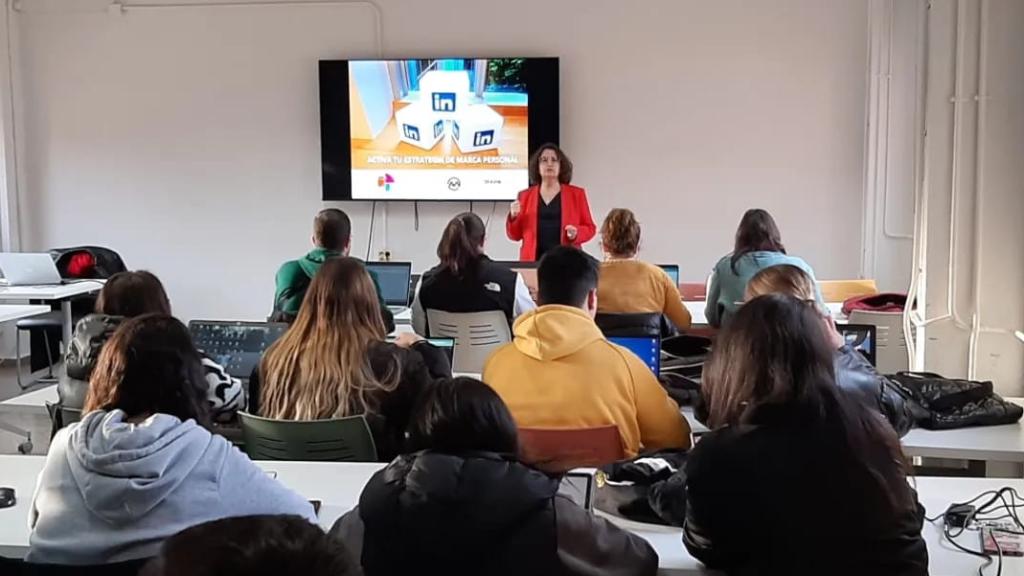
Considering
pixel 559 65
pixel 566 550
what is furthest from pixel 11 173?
pixel 566 550

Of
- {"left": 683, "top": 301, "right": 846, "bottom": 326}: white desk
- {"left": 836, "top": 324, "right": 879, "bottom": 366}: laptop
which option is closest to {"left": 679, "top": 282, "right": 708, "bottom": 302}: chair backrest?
{"left": 683, "top": 301, "right": 846, "bottom": 326}: white desk

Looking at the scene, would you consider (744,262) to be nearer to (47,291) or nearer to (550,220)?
(550,220)

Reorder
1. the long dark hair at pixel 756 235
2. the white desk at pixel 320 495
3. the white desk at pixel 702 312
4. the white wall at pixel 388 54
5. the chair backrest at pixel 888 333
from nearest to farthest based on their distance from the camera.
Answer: the white desk at pixel 320 495, the long dark hair at pixel 756 235, the chair backrest at pixel 888 333, the white desk at pixel 702 312, the white wall at pixel 388 54

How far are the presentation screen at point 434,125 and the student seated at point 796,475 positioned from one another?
5.06 metres

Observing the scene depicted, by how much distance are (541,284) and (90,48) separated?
5.68 m

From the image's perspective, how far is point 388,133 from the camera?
6832mm

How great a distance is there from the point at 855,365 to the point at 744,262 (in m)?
1.70

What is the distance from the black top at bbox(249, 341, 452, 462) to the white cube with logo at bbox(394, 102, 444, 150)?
420cm

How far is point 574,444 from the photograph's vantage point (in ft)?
7.77

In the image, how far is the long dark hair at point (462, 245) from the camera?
4.07 meters

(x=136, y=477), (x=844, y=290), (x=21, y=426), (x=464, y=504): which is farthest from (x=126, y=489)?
(x=844, y=290)

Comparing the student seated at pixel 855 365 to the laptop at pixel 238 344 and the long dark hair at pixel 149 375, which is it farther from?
the laptop at pixel 238 344

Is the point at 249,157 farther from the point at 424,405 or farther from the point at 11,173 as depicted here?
the point at 424,405

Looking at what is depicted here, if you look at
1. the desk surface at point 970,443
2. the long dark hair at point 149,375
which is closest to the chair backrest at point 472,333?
the desk surface at point 970,443
